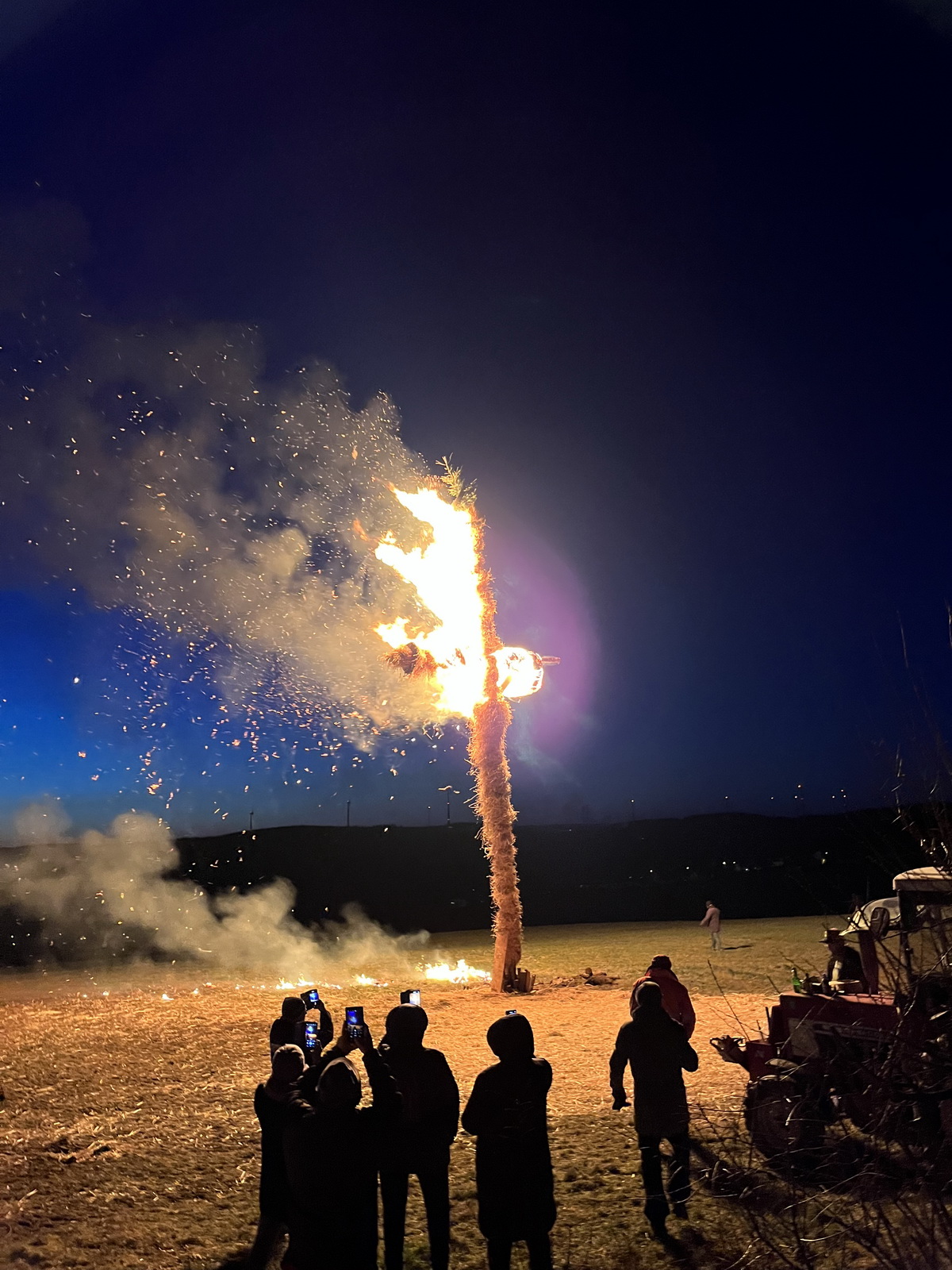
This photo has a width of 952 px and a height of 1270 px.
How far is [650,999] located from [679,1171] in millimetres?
1395

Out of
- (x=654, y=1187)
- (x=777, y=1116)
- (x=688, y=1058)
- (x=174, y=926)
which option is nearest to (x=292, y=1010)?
(x=654, y=1187)

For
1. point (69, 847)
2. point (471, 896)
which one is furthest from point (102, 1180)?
point (69, 847)

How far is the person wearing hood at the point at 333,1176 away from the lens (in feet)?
17.7

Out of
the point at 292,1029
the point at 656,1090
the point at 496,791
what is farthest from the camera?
the point at 496,791

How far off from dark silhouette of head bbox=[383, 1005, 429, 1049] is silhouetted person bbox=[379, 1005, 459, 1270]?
4 cm

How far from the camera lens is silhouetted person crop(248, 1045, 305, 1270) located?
6371mm

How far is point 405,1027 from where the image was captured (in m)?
6.68

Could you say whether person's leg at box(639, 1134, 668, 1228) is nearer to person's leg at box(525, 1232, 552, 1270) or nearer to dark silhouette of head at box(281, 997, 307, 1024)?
person's leg at box(525, 1232, 552, 1270)

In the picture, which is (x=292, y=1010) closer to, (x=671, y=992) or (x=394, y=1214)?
(x=394, y=1214)

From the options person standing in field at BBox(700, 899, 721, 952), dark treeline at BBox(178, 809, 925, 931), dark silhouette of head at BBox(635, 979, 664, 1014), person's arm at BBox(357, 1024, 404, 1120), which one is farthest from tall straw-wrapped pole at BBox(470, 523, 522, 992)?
dark treeline at BBox(178, 809, 925, 931)

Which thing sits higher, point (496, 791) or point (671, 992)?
point (496, 791)

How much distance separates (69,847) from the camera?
64.2m

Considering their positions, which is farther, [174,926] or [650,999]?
→ [174,926]

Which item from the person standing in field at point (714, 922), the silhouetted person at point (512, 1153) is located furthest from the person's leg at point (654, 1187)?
the person standing in field at point (714, 922)
